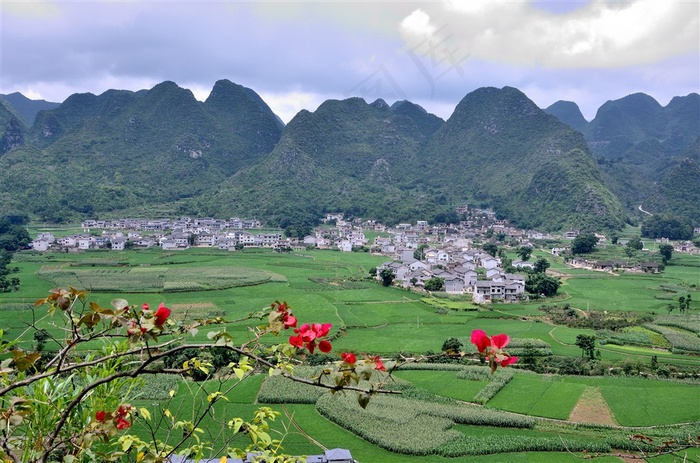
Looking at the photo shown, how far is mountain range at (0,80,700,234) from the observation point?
63.1 meters

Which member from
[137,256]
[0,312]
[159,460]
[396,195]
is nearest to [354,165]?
[396,195]

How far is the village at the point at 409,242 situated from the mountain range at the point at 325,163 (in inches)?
121

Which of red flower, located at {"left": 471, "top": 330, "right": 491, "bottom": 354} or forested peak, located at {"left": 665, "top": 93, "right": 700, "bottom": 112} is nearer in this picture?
red flower, located at {"left": 471, "top": 330, "right": 491, "bottom": 354}

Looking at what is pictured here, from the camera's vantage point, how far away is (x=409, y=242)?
52406mm

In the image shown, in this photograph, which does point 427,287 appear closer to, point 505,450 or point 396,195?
point 505,450

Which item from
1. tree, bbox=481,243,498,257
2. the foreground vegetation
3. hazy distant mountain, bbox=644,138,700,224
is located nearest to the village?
tree, bbox=481,243,498,257

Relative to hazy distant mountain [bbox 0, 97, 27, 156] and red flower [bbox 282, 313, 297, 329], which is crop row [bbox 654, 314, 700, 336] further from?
hazy distant mountain [bbox 0, 97, 27, 156]

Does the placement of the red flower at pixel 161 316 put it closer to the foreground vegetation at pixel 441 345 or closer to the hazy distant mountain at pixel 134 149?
the foreground vegetation at pixel 441 345

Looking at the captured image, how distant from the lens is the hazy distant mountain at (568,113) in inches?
5581

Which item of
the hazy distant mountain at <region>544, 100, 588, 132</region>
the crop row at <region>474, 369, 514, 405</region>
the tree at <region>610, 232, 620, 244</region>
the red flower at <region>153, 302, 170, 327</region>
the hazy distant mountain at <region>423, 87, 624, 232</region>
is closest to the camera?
the red flower at <region>153, 302, 170, 327</region>

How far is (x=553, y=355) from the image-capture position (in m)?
19.7

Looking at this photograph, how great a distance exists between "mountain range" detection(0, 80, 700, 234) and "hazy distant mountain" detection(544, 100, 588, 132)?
27.8m

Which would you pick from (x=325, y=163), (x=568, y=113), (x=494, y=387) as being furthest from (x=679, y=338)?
(x=568, y=113)

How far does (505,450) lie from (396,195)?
66.7m
